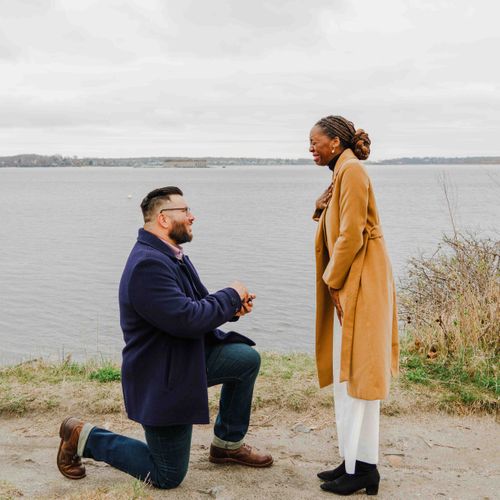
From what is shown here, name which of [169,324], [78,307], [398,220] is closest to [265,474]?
[169,324]

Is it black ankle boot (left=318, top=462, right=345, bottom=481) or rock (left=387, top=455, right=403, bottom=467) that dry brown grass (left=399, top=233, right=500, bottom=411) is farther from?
black ankle boot (left=318, top=462, right=345, bottom=481)

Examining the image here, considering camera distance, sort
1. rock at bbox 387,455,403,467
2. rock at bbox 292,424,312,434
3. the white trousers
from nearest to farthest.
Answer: the white trousers, rock at bbox 387,455,403,467, rock at bbox 292,424,312,434

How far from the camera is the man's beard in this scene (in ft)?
13.3

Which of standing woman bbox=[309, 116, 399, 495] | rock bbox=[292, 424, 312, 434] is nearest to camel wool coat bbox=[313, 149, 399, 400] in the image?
standing woman bbox=[309, 116, 399, 495]

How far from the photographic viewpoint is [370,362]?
385 centimetres

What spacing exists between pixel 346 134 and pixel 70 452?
2794mm

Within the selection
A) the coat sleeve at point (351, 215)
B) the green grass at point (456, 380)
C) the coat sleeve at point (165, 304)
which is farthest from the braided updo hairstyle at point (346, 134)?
the green grass at point (456, 380)

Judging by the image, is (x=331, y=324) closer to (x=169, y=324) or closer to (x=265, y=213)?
(x=169, y=324)

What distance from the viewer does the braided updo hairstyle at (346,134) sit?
405cm

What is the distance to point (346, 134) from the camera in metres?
4.06

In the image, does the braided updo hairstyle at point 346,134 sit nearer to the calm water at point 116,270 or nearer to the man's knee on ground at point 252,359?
the man's knee on ground at point 252,359

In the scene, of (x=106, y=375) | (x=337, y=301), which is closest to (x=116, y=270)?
(x=106, y=375)

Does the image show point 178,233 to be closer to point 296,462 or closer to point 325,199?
point 325,199

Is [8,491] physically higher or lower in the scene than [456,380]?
lower
